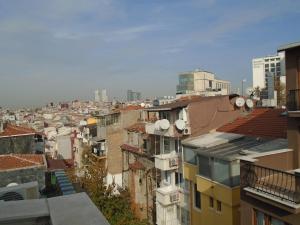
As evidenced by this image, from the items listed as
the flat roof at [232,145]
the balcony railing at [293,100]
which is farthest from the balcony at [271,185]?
the balcony railing at [293,100]

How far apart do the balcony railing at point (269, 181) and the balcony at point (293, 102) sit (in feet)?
8.09

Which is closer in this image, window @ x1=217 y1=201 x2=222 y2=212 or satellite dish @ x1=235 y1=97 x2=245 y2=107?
window @ x1=217 y1=201 x2=222 y2=212

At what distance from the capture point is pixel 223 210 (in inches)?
651

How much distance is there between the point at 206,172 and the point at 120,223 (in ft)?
44.9

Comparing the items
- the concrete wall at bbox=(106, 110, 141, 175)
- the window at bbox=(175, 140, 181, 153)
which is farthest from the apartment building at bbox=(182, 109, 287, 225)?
the concrete wall at bbox=(106, 110, 141, 175)

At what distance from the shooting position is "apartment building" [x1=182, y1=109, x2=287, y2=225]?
15.9 m

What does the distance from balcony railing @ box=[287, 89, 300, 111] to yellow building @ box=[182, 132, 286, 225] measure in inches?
108

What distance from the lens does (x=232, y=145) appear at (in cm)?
1855

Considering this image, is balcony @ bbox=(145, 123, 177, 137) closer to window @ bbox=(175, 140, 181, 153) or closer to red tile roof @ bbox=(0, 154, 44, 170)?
window @ bbox=(175, 140, 181, 153)

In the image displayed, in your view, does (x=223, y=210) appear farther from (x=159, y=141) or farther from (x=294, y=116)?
(x=159, y=141)

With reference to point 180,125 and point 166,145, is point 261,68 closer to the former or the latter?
point 166,145

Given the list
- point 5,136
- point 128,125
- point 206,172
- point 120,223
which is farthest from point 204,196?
point 128,125

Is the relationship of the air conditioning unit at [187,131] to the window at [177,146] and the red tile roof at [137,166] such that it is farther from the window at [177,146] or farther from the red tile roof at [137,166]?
the red tile roof at [137,166]

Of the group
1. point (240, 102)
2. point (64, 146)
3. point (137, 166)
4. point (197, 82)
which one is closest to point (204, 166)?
point (240, 102)
